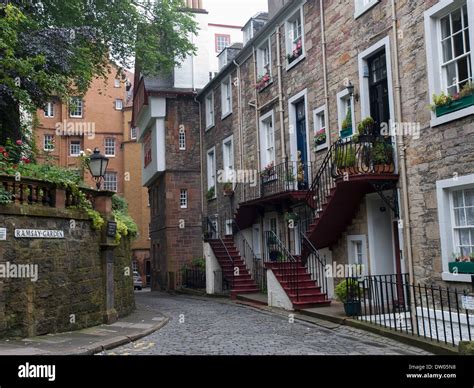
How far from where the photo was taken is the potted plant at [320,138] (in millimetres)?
15633

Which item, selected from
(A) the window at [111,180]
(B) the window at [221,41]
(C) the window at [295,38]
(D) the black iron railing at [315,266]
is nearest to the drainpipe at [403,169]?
(D) the black iron railing at [315,266]

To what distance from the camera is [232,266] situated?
21.2m

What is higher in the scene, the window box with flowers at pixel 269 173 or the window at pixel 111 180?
the window at pixel 111 180

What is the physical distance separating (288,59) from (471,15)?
28.3 feet

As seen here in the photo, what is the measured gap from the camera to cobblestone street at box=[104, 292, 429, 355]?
336 inches

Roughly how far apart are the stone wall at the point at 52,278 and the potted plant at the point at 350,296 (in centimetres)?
528

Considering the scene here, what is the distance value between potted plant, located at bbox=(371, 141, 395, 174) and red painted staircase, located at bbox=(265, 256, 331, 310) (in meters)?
4.02

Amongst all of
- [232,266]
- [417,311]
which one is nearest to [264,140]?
[232,266]

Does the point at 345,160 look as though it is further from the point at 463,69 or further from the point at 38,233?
the point at 38,233

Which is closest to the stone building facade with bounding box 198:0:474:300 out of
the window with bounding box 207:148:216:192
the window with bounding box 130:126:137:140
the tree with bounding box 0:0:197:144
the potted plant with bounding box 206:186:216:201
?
the tree with bounding box 0:0:197:144

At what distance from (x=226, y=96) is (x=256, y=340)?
54.7ft

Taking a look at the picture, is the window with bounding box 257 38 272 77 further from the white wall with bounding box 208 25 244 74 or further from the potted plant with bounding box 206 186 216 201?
→ the white wall with bounding box 208 25 244 74

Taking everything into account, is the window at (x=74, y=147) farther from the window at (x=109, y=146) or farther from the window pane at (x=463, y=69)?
the window pane at (x=463, y=69)
